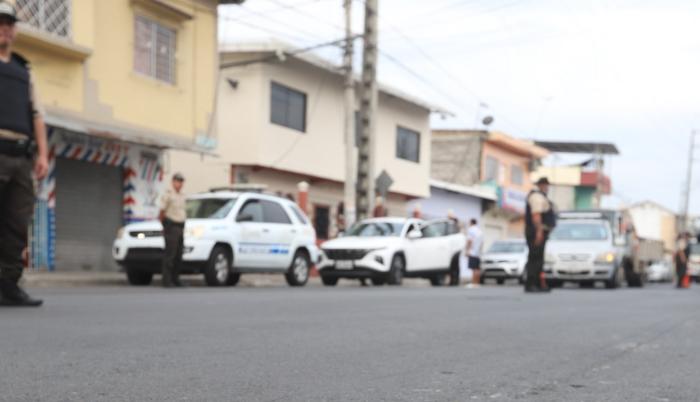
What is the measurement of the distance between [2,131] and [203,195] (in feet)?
34.0

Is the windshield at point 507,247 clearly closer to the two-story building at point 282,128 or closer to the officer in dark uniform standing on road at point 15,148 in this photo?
the two-story building at point 282,128

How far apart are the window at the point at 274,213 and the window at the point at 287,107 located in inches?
380

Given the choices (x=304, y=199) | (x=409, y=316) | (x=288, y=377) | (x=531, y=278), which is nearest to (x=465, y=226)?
(x=304, y=199)

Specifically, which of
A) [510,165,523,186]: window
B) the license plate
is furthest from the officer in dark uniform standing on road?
A: [510,165,523,186]: window

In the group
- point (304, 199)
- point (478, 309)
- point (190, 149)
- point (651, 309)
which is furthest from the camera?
point (304, 199)

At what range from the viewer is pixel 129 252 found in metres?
16.0

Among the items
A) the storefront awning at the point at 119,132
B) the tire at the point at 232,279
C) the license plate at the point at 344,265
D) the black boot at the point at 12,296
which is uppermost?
the storefront awning at the point at 119,132

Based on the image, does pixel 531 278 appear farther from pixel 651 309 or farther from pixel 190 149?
pixel 190 149

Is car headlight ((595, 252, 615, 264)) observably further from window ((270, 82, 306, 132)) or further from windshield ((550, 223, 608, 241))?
window ((270, 82, 306, 132))

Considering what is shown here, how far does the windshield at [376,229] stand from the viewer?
66.8 feet

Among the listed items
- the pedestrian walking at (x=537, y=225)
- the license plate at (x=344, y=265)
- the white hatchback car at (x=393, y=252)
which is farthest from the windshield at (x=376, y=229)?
the pedestrian walking at (x=537, y=225)

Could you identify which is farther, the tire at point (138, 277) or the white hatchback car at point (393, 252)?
the white hatchback car at point (393, 252)

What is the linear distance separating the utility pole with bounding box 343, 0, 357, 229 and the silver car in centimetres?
496

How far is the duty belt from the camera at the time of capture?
276 inches
